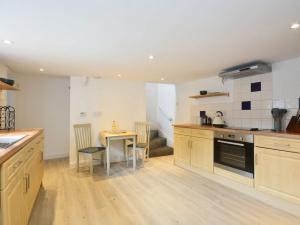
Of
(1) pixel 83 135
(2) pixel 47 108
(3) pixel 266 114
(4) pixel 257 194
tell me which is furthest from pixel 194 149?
(2) pixel 47 108

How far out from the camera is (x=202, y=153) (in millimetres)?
3441

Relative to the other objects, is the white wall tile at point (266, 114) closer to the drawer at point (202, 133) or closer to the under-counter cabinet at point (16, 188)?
the drawer at point (202, 133)

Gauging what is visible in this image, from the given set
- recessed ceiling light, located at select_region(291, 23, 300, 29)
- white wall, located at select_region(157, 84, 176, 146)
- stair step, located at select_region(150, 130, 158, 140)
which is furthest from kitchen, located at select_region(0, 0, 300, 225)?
stair step, located at select_region(150, 130, 158, 140)

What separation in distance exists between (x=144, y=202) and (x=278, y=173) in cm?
177

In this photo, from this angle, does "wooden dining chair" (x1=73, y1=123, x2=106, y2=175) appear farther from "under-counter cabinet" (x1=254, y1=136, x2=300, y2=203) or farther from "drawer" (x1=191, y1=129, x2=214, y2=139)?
"under-counter cabinet" (x1=254, y1=136, x2=300, y2=203)

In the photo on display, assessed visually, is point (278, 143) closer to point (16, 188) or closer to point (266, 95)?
point (266, 95)

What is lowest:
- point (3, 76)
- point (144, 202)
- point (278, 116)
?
point (144, 202)

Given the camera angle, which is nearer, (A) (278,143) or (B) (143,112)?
(A) (278,143)

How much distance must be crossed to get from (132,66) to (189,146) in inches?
76.6

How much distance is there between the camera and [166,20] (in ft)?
5.27

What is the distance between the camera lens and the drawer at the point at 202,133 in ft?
10.8

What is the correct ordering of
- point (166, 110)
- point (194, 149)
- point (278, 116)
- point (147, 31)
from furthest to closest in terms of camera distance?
point (166, 110) → point (194, 149) → point (278, 116) → point (147, 31)

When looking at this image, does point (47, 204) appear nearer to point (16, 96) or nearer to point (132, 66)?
point (132, 66)

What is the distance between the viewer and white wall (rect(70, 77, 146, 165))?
13.4 feet
